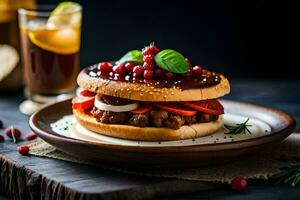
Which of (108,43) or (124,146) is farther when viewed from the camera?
(108,43)

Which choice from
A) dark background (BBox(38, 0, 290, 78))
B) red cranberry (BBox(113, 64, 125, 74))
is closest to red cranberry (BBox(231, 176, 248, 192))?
red cranberry (BBox(113, 64, 125, 74))

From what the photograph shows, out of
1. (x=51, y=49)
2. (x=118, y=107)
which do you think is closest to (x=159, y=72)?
(x=118, y=107)

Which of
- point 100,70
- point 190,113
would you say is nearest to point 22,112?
point 100,70

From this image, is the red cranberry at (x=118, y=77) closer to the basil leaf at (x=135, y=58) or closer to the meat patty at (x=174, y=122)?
the basil leaf at (x=135, y=58)

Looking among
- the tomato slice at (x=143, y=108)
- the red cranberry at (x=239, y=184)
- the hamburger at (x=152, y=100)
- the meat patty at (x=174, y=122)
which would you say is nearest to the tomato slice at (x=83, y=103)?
the hamburger at (x=152, y=100)

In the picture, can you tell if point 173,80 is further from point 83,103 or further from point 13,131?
point 13,131

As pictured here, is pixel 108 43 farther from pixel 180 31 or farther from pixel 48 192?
pixel 48 192

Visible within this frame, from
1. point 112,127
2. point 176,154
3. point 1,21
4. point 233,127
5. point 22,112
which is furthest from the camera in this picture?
point 1,21

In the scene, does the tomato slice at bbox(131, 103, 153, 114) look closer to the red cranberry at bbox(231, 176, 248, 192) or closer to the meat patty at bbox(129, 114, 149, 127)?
the meat patty at bbox(129, 114, 149, 127)
